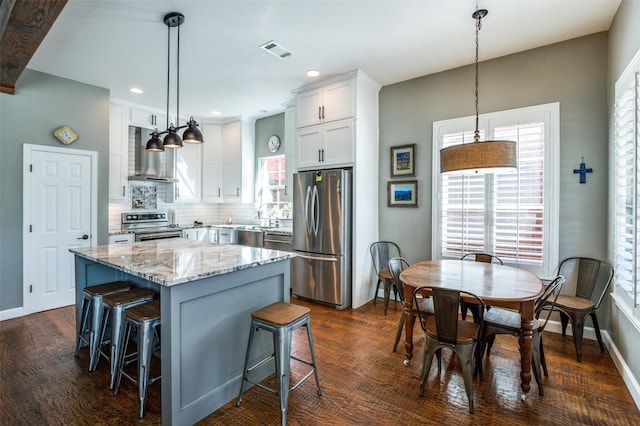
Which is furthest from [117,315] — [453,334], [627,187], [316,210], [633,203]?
[627,187]

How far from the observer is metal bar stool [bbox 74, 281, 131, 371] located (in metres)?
2.49

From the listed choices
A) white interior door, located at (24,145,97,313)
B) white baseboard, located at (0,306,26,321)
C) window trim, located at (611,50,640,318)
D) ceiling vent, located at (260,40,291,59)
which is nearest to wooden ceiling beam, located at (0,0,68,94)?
white interior door, located at (24,145,97,313)

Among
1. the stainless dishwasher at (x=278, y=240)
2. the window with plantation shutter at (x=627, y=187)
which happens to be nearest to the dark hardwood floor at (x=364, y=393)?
the window with plantation shutter at (x=627, y=187)

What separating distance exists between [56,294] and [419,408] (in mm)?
4485

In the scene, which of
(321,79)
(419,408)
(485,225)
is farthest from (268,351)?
(321,79)

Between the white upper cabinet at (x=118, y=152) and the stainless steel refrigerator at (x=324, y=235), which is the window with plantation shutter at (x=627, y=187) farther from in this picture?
the white upper cabinet at (x=118, y=152)

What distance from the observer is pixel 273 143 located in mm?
5715

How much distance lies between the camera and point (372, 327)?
3.44m

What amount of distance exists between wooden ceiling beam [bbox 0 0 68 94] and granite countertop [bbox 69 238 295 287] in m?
1.73

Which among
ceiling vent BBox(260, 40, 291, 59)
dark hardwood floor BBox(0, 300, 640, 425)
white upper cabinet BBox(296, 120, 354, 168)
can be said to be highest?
ceiling vent BBox(260, 40, 291, 59)

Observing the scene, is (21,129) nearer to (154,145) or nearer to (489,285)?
(154,145)

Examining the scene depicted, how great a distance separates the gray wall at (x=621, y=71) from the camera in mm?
2234

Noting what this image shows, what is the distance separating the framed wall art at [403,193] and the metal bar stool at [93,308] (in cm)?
320

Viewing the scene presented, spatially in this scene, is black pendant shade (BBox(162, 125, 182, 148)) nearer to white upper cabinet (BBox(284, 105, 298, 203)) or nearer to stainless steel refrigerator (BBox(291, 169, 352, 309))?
stainless steel refrigerator (BBox(291, 169, 352, 309))
